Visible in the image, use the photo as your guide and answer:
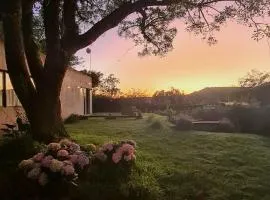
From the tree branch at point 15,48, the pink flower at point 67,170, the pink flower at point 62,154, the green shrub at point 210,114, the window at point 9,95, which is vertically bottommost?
the pink flower at point 67,170

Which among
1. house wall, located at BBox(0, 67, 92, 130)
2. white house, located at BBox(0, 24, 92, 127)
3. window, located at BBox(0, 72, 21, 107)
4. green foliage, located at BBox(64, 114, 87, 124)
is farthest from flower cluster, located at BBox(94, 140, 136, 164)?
house wall, located at BBox(0, 67, 92, 130)

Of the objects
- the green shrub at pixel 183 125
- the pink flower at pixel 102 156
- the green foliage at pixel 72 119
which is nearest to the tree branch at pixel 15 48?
the pink flower at pixel 102 156

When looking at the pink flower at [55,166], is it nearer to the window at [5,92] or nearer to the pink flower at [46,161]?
the pink flower at [46,161]

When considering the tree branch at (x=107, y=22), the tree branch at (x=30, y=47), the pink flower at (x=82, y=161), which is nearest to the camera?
the pink flower at (x=82, y=161)

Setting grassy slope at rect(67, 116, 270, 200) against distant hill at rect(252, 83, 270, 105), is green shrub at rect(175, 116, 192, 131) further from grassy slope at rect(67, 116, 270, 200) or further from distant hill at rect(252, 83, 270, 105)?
distant hill at rect(252, 83, 270, 105)

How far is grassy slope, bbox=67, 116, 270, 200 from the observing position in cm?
934

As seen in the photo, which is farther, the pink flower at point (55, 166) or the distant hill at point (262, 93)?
the distant hill at point (262, 93)

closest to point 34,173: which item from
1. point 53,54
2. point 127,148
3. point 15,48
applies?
point 127,148

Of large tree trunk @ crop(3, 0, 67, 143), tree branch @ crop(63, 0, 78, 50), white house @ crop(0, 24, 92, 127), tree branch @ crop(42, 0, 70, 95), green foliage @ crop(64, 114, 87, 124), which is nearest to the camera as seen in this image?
large tree trunk @ crop(3, 0, 67, 143)

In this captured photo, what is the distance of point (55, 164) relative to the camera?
7.96m

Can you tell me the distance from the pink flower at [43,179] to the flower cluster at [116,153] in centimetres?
158

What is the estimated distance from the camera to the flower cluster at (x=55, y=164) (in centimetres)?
793

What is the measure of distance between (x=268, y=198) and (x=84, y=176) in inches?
138

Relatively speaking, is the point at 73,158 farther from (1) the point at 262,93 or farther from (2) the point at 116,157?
(1) the point at 262,93
